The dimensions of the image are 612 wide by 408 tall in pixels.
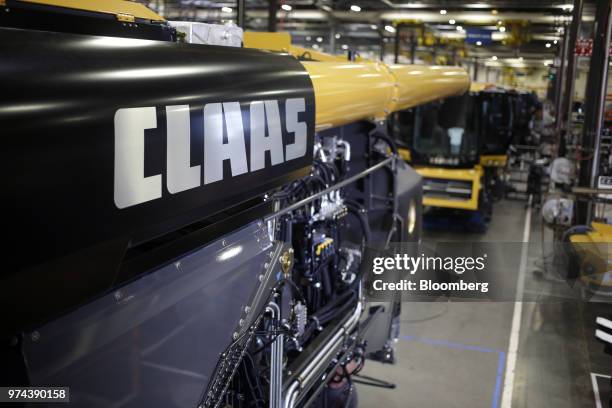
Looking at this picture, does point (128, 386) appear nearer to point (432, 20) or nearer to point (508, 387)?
point (508, 387)

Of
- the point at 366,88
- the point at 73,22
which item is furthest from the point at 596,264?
the point at 73,22

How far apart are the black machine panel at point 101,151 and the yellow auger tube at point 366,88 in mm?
1284

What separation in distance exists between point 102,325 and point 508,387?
16.7ft

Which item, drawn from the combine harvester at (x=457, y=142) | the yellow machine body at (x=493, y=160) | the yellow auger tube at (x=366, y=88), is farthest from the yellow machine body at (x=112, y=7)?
the yellow machine body at (x=493, y=160)

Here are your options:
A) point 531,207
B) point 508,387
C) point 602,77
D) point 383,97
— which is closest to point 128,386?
point 383,97

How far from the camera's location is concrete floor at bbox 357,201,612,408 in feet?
17.8

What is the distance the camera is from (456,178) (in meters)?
11.8

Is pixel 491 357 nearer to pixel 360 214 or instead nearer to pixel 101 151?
pixel 360 214

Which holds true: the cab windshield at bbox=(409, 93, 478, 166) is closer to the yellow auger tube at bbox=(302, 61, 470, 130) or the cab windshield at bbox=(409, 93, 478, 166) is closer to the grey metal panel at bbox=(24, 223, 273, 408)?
the yellow auger tube at bbox=(302, 61, 470, 130)

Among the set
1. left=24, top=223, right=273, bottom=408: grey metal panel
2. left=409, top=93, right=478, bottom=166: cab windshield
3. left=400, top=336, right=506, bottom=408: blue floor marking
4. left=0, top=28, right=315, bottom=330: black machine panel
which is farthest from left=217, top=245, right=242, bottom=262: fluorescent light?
left=409, top=93, right=478, bottom=166: cab windshield

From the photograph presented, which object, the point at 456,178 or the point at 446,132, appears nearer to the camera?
the point at 456,178

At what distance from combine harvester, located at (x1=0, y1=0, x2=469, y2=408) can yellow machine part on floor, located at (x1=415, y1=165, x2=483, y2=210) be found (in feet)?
30.2

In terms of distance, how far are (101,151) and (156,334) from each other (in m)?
0.62

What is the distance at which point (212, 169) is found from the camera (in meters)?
1.60
